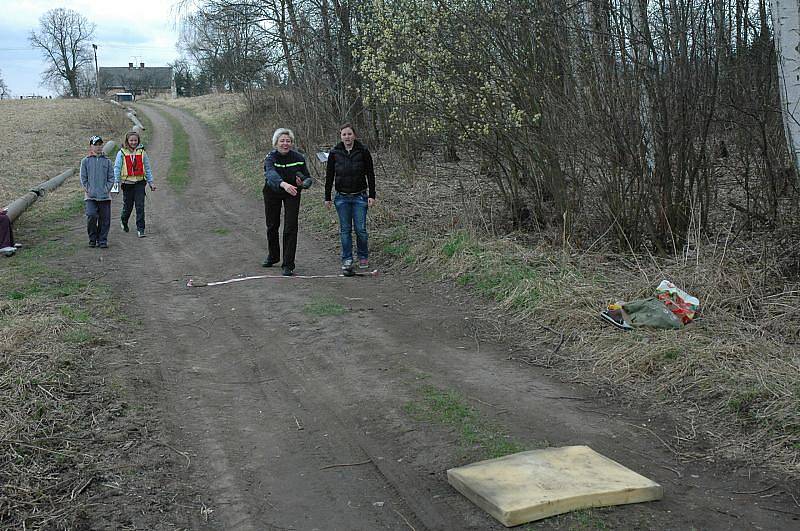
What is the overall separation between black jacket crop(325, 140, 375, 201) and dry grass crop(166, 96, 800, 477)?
1348mm

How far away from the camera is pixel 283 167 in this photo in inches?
432

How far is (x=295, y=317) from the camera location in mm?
8820

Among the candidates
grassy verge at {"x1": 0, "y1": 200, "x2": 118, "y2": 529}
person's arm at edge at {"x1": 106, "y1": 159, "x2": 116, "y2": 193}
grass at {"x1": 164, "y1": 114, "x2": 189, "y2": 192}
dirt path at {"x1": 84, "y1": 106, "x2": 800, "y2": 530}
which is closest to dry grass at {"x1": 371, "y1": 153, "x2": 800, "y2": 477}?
dirt path at {"x1": 84, "y1": 106, "x2": 800, "y2": 530}

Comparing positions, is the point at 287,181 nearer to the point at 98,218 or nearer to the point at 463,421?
the point at 98,218

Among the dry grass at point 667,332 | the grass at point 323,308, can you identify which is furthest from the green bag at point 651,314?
the grass at point 323,308

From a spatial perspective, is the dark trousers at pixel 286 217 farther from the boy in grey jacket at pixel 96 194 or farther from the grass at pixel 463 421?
the grass at pixel 463 421

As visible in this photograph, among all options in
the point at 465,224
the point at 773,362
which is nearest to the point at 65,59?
the point at 465,224

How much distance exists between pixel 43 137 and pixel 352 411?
32.9m

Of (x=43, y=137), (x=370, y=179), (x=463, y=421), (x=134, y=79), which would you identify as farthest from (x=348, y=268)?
(x=134, y=79)

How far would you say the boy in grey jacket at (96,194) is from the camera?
1294 centimetres

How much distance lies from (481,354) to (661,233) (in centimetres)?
361

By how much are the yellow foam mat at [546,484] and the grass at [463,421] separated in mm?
231

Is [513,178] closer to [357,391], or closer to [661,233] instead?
[661,233]

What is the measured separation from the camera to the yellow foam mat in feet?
14.5
